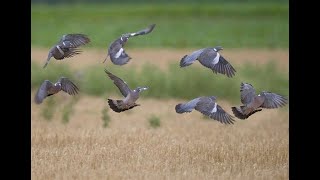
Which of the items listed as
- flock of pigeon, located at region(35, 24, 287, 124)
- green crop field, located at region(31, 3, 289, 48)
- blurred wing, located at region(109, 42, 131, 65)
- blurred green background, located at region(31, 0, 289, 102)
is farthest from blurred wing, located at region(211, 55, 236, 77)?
green crop field, located at region(31, 3, 289, 48)

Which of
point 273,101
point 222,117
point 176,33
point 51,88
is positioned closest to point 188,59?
point 222,117

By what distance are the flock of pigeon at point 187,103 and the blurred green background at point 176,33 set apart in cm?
467

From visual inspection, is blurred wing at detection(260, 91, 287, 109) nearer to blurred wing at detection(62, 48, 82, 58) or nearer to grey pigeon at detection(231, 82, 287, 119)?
grey pigeon at detection(231, 82, 287, 119)

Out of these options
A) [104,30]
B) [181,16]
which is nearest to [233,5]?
[181,16]

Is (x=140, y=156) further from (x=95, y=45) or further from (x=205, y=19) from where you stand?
(x=205, y=19)

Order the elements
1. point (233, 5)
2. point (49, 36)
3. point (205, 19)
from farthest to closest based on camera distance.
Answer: point (233, 5), point (205, 19), point (49, 36)

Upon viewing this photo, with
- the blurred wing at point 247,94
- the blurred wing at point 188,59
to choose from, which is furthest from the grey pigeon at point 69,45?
the blurred wing at point 247,94

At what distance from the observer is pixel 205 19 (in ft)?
96.3

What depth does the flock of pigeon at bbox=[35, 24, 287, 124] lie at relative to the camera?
9.16 metres

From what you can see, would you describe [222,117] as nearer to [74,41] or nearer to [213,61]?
[213,61]

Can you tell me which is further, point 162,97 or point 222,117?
point 162,97

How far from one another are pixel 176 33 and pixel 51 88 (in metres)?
17.4

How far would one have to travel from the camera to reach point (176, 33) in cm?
2653

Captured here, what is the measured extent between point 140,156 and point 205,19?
20367 millimetres
